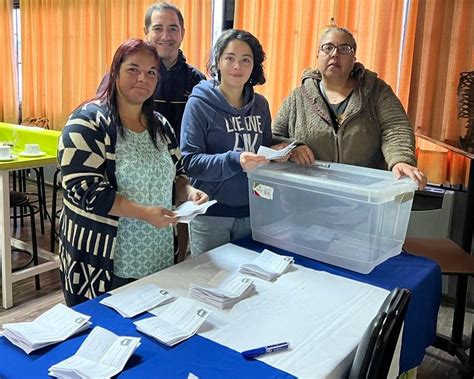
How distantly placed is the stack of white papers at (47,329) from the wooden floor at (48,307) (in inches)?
64.4

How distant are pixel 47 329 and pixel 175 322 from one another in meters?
0.29

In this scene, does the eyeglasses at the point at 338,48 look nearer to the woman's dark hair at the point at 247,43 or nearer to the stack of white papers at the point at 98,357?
the woman's dark hair at the point at 247,43

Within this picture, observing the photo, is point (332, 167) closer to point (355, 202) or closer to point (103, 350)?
point (355, 202)

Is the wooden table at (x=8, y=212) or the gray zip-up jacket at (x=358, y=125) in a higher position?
the gray zip-up jacket at (x=358, y=125)

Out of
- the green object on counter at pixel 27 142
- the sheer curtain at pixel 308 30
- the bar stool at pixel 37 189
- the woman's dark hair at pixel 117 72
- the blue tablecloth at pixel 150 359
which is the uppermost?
the sheer curtain at pixel 308 30

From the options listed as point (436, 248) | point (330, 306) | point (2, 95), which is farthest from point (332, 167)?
point (2, 95)

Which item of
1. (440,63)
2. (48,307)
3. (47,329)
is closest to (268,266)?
(47,329)

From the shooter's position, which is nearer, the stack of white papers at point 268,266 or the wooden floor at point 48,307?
the stack of white papers at point 268,266

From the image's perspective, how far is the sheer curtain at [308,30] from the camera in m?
2.96

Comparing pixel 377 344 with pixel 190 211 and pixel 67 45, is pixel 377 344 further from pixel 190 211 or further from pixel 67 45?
pixel 67 45

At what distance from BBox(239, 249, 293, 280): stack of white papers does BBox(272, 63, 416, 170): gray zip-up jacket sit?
1.94ft

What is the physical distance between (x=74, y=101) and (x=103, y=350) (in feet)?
14.6

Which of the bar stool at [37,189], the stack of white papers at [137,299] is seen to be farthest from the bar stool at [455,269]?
the bar stool at [37,189]

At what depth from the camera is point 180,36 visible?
246 centimetres
